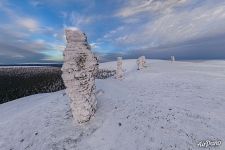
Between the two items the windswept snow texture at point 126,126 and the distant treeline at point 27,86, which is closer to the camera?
the windswept snow texture at point 126,126

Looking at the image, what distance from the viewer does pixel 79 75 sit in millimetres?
20750

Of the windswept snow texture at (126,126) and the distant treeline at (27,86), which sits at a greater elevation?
the windswept snow texture at (126,126)

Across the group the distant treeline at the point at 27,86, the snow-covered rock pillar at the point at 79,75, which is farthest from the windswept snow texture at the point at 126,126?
the distant treeline at the point at 27,86

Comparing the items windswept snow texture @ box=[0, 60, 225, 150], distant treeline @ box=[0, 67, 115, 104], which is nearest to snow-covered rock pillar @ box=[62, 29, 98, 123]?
windswept snow texture @ box=[0, 60, 225, 150]

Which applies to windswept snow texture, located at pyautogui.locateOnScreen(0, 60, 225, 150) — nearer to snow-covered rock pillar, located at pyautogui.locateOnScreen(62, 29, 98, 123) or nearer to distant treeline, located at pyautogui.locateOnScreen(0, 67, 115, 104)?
snow-covered rock pillar, located at pyautogui.locateOnScreen(62, 29, 98, 123)

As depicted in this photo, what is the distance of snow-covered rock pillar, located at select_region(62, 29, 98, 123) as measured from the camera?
67.8 feet

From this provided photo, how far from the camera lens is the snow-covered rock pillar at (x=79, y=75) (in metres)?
20.7

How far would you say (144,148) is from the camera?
16.0m

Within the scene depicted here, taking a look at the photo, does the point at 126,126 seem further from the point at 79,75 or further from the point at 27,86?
Answer: the point at 27,86

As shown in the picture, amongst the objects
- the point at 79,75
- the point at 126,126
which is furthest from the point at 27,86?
the point at 126,126

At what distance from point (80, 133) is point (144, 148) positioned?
5690mm

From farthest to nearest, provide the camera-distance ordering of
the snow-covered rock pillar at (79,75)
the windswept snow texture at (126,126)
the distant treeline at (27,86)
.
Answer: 1. the distant treeline at (27,86)
2. the snow-covered rock pillar at (79,75)
3. the windswept snow texture at (126,126)

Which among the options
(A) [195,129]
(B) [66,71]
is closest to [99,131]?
(B) [66,71]

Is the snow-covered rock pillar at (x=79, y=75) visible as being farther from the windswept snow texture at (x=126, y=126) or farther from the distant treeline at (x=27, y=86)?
the distant treeline at (x=27, y=86)
